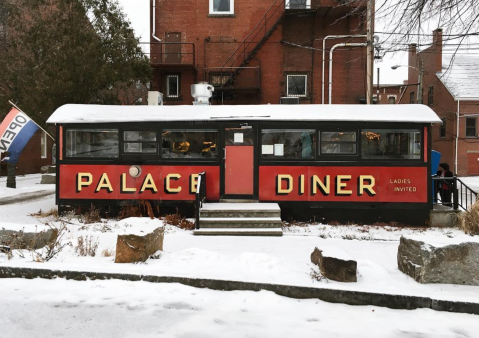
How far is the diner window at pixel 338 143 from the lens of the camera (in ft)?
34.8

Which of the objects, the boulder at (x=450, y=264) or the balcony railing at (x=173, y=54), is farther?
the balcony railing at (x=173, y=54)

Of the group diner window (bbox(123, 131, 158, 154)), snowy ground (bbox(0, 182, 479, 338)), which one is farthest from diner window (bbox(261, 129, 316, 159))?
snowy ground (bbox(0, 182, 479, 338))

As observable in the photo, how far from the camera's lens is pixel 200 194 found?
10102mm

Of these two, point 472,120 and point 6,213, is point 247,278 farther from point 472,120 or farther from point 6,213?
point 472,120

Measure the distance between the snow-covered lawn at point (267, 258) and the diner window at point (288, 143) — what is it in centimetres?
211

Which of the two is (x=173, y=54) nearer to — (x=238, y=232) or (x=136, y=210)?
(x=136, y=210)

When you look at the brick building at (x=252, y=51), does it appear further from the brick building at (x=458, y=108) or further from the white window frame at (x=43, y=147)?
the brick building at (x=458, y=108)

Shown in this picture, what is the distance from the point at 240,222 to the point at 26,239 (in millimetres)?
4668

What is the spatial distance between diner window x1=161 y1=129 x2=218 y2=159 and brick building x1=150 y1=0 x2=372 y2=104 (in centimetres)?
1040

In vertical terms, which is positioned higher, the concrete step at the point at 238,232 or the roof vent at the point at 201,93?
the roof vent at the point at 201,93

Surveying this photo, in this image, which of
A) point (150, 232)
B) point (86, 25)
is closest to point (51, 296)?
point (150, 232)

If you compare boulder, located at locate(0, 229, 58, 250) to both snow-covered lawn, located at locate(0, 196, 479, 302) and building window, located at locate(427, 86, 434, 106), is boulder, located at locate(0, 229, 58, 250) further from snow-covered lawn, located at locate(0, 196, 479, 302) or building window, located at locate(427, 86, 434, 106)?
building window, located at locate(427, 86, 434, 106)

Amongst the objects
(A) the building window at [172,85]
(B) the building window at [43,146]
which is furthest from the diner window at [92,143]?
(B) the building window at [43,146]

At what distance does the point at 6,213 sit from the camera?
11625 mm
